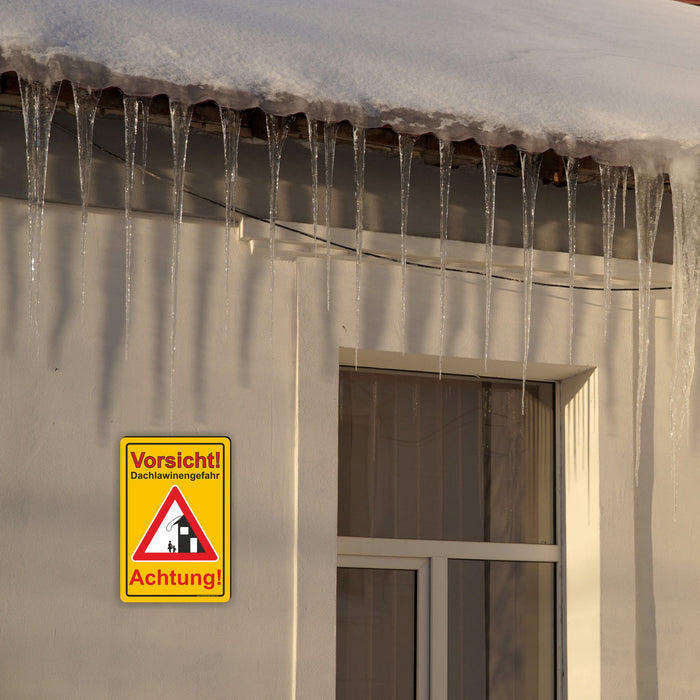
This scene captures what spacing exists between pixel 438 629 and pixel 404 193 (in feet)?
6.36

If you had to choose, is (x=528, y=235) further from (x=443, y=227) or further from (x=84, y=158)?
(x=84, y=158)

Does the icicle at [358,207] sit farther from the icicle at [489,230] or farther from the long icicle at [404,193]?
the icicle at [489,230]

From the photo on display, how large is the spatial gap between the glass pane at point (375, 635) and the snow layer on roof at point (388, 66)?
2189mm

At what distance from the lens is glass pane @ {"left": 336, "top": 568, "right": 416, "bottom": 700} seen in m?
5.29

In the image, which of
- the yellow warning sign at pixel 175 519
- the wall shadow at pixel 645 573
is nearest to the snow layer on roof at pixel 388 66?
the yellow warning sign at pixel 175 519

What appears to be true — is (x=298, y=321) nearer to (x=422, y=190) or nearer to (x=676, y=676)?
(x=422, y=190)

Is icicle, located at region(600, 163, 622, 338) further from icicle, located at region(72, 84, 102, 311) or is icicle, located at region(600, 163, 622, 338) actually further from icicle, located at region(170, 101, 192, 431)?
icicle, located at region(72, 84, 102, 311)

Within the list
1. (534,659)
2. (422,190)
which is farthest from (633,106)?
(534,659)

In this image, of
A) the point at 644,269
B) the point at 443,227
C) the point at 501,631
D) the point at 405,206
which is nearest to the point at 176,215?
the point at 405,206

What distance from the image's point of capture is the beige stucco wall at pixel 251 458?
4.67 meters

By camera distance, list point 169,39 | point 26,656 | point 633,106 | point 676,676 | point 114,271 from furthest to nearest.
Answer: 1. point 676,676
2. point 114,271
3. point 26,656
4. point 633,106
5. point 169,39

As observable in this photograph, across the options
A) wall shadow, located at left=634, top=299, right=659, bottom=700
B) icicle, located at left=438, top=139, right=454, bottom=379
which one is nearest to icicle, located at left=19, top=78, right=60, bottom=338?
icicle, located at left=438, top=139, right=454, bottom=379

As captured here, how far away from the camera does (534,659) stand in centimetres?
557

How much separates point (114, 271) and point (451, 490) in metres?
1.84
